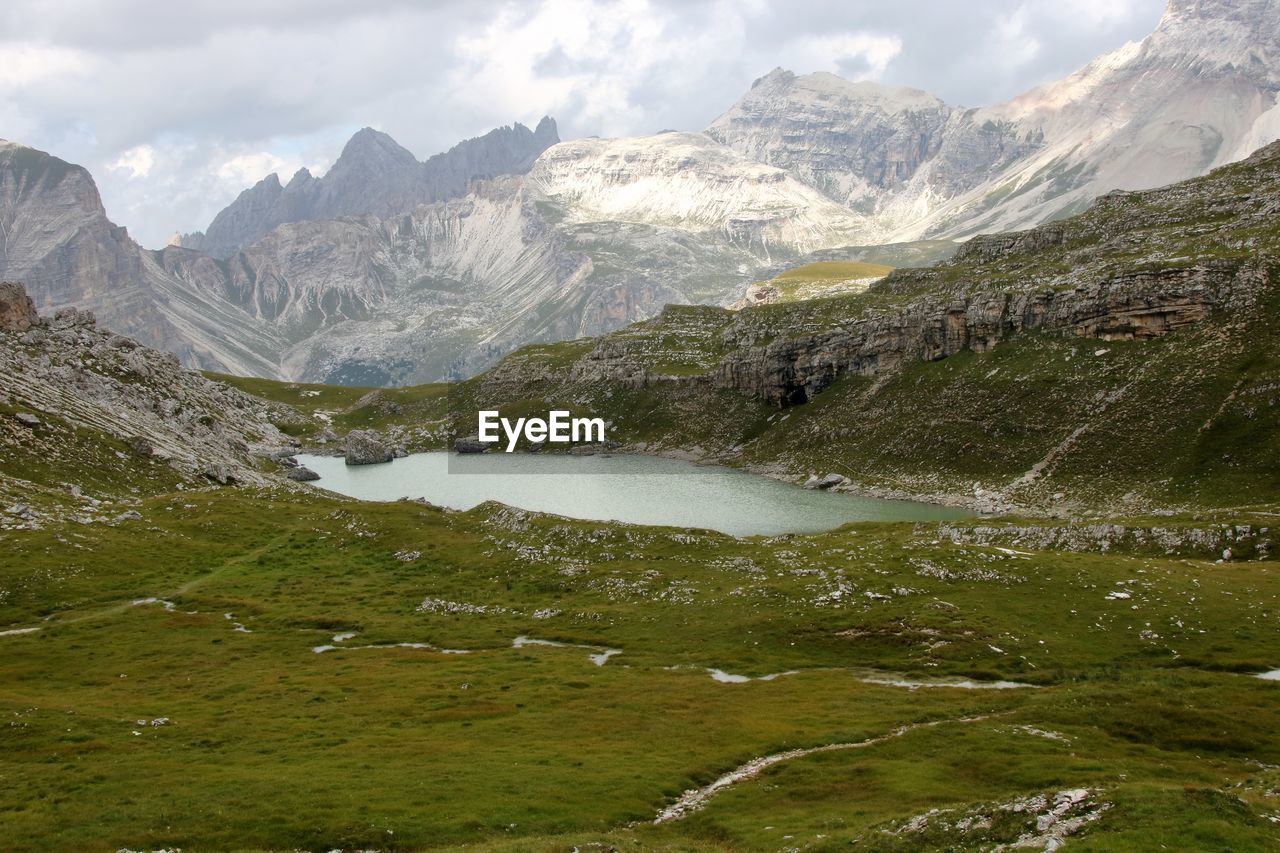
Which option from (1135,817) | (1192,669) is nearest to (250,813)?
(1135,817)

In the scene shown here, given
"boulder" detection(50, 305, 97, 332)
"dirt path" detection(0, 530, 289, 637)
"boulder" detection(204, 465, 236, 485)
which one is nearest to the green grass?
"dirt path" detection(0, 530, 289, 637)

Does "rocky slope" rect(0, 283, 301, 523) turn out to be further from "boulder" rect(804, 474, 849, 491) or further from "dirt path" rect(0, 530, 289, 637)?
"boulder" rect(804, 474, 849, 491)

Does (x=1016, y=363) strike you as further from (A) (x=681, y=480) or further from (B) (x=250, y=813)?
(B) (x=250, y=813)

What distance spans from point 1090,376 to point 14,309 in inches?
6727

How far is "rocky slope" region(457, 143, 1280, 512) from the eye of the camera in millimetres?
119938

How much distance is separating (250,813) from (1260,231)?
17068cm

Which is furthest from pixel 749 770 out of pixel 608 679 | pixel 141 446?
pixel 141 446

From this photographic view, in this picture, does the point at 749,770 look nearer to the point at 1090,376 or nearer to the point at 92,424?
the point at 92,424

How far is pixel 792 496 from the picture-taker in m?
152

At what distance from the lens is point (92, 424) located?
118 metres

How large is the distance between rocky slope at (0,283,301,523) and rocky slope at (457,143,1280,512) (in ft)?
335

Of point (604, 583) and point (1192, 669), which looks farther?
point (604, 583)

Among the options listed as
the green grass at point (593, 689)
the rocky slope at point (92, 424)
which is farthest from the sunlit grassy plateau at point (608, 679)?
the rocky slope at point (92, 424)

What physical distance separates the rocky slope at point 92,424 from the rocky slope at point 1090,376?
335ft
